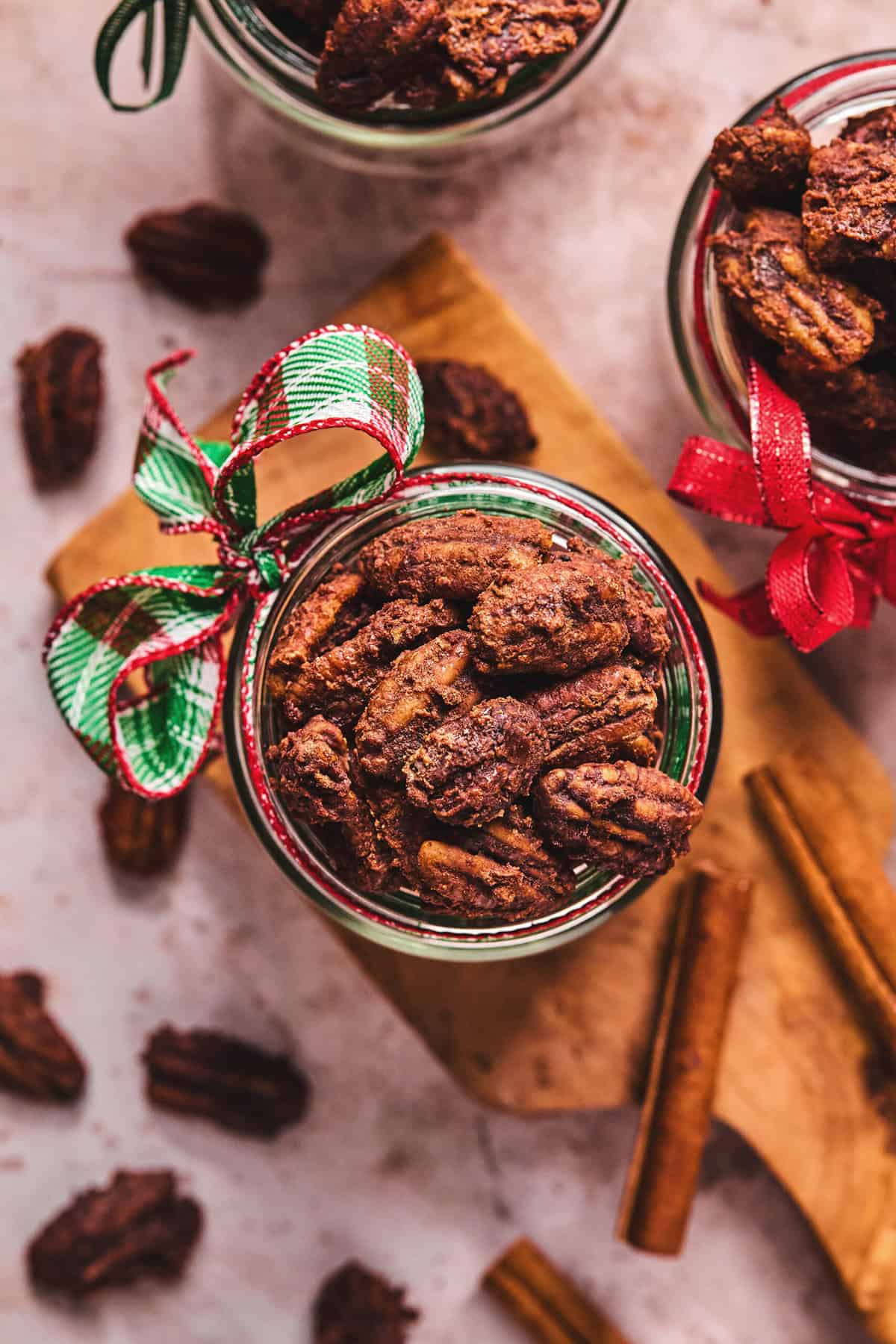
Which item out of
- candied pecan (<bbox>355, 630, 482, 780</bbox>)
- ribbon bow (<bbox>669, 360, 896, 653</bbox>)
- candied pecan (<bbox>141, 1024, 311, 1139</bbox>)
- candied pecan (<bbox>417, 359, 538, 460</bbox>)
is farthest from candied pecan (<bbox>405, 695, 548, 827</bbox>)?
candied pecan (<bbox>141, 1024, 311, 1139</bbox>)

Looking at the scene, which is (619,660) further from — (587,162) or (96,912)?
(96,912)

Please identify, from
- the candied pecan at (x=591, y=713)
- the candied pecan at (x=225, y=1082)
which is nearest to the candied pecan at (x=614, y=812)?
the candied pecan at (x=591, y=713)

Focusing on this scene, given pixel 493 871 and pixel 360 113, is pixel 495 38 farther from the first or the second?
pixel 493 871

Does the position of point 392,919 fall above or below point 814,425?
below

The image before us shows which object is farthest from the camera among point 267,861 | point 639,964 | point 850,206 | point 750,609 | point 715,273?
point 267,861

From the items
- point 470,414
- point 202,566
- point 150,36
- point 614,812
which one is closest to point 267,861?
point 202,566

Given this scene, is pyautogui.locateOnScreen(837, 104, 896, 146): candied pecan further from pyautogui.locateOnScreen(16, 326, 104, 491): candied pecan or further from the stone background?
pyautogui.locateOnScreen(16, 326, 104, 491): candied pecan

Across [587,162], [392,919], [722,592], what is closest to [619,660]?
[392,919]
